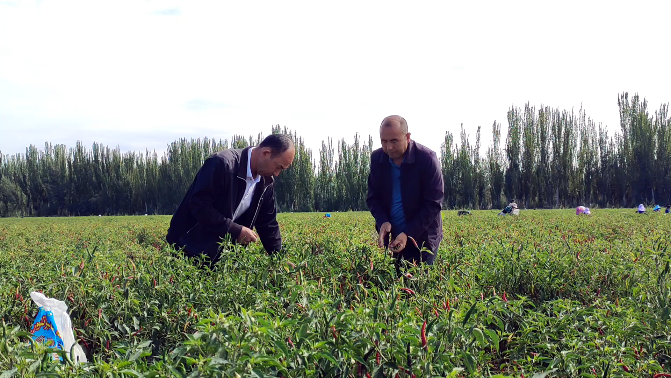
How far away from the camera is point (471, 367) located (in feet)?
5.32

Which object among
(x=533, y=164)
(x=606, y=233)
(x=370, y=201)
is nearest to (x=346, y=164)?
(x=533, y=164)

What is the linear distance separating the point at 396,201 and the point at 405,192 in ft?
0.55

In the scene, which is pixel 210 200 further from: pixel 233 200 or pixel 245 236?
pixel 245 236

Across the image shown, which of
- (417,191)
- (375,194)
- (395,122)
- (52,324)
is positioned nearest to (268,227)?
(375,194)

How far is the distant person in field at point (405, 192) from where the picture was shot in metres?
3.77

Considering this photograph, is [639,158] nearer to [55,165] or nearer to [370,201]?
[370,201]

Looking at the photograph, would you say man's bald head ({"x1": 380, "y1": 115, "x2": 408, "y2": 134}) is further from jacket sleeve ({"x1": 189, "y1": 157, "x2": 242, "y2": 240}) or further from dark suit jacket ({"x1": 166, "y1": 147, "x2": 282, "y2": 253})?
jacket sleeve ({"x1": 189, "y1": 157, "x2": 242, "y2": 240})

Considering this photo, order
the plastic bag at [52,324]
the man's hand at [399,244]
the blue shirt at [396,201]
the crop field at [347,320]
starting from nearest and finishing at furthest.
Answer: the crop field at [347,320]
the plastic bag at [52,324]
the man's hand at [399,244]
the blue shirt at [396,201]

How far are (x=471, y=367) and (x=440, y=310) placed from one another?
0.74 metres

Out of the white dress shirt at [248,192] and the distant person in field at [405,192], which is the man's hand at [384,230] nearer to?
the distant person in field at [405,192]

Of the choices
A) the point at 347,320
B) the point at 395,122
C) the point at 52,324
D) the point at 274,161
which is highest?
the point at 395,122

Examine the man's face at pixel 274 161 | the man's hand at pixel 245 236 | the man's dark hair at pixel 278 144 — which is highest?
the man's dark hair at pixel 278 144

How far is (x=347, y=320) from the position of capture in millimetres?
1879

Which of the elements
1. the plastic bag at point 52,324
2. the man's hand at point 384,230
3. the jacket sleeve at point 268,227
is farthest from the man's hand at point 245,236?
the plastic bag at point 52,324
